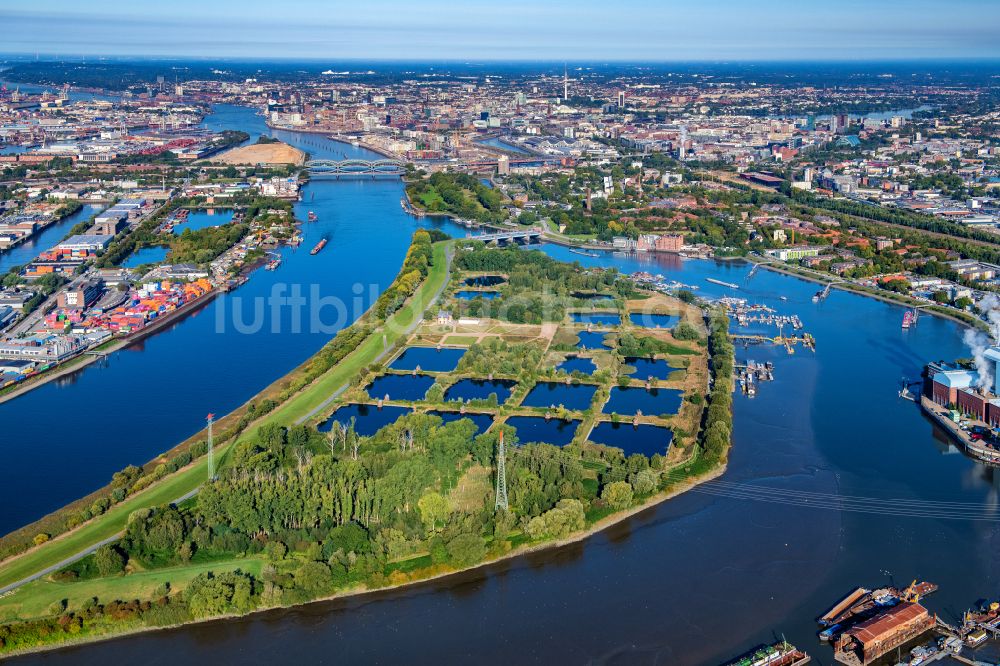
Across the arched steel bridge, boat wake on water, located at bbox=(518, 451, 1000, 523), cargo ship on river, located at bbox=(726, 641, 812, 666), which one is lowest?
cargo ship on river, located at bbox=(726, 641, 812, 666)

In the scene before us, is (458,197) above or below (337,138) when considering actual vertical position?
above

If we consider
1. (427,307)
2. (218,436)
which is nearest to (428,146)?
(427,307)

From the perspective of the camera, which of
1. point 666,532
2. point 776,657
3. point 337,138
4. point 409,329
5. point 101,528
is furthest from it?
point 337,138

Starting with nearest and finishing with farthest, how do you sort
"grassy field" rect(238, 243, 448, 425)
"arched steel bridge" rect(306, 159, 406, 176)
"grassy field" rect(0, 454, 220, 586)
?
"grassy field" rect(0, 454, 220, 586)
"grassy field" rect(238, 243, 448, 425)
"arched steel bridge" rect(306, 159, 406, 176)

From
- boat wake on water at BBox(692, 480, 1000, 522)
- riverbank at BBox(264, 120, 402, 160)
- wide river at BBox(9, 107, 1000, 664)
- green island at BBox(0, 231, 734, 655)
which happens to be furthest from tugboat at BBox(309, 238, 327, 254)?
riverbank at BBox(264, 120, 402, 160)

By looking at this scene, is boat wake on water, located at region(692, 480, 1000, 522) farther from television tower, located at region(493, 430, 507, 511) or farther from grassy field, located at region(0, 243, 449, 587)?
grassy field, located at region(0, 243, 449, 587)

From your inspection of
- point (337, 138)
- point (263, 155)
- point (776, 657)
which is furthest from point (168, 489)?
point (337, 138)

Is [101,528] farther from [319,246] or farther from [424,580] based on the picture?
[319,246]
